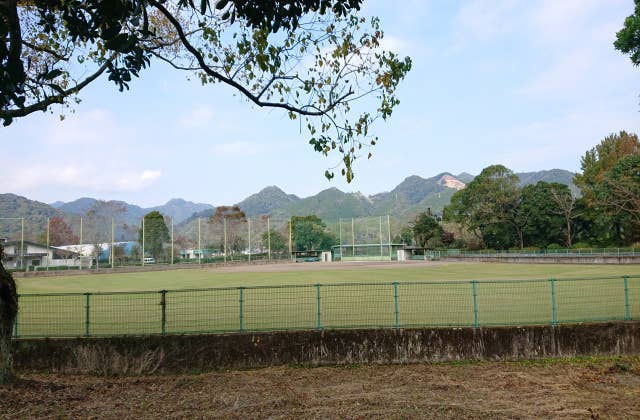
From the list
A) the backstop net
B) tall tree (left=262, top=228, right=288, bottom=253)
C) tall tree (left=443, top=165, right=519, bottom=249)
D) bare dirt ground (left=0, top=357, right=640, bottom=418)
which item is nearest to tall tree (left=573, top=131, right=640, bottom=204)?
tall tree (left=443, top=165, right=519, bottom=249)

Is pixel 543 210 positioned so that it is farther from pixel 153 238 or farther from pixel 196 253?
pixel 196 253

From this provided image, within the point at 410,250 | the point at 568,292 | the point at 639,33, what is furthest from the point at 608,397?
the point at 410,250

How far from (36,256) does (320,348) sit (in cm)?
5835

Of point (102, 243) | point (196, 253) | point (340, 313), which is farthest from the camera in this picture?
point (196, 253)

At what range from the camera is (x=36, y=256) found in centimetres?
5719

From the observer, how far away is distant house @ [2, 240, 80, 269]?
172ft

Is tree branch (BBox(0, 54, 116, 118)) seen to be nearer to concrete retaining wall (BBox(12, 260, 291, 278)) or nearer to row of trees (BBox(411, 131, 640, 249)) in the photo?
concrete retaining wall (BBox(12, 260, 291, 278))

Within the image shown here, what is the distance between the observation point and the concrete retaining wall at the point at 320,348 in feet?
29.5

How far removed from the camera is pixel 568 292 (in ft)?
52.2

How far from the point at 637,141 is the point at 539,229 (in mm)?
17785

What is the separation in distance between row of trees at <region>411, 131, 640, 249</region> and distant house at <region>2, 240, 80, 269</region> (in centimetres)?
5302

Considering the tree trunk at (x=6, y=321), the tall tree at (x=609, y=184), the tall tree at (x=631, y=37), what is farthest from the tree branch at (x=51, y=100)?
the tall tree at (x=609, y=184)

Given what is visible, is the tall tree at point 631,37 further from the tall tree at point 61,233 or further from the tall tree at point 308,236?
the tall tree at point 308,236

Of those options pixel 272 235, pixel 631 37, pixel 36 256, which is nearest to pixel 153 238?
pixel 36 256
